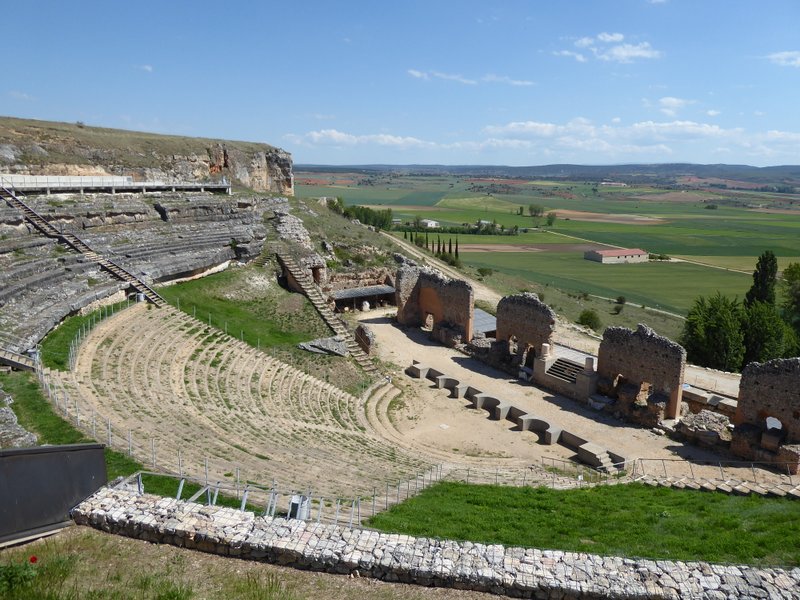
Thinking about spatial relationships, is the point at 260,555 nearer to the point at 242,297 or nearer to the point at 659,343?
the point at 659,343

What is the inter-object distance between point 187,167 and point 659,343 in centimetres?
4903

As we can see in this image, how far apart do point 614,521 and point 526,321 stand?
17.3m

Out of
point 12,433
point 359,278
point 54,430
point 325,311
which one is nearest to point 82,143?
point 359,278

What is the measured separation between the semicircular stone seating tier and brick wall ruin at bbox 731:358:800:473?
12.2 metres

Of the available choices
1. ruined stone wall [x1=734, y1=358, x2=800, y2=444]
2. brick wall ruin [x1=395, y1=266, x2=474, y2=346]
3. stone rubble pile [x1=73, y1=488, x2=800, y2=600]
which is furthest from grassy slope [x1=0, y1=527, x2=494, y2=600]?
brick wall ruin [x1=395, y1=266, x2=474, y2=346]

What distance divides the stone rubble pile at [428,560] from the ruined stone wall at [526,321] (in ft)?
63.1

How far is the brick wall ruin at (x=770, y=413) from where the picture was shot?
20.3m

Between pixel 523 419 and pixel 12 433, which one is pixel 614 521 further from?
pixel 12 433

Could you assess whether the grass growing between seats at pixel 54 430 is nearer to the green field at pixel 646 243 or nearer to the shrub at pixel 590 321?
the shrub at pixel 590 321

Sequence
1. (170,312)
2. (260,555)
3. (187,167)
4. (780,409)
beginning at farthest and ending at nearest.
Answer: (187,167)
(170,312)
(780,409)
(260,555)

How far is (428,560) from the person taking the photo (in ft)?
32.2

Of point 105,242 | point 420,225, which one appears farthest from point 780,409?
point 420,225

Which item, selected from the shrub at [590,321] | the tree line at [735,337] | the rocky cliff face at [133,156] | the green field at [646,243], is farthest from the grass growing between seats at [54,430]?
the green field at [646,243]

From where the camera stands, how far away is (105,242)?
103 feet
